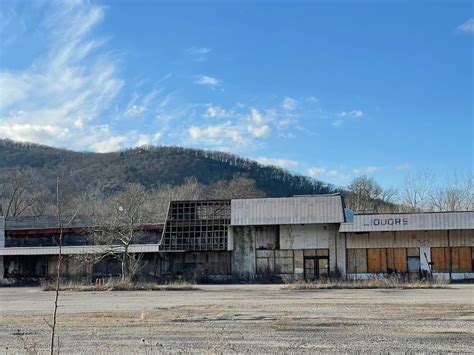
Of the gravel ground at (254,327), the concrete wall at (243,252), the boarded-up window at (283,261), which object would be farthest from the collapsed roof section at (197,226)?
the gravel ground at (254,327)

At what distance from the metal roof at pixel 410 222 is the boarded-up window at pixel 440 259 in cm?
227

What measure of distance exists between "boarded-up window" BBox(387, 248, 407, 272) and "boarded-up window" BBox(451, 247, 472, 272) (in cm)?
365

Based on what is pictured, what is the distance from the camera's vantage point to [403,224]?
1850 inches

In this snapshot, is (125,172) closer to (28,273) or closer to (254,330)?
(28,273)

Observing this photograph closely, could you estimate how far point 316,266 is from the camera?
164ft

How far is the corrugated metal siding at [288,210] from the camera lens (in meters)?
49.1

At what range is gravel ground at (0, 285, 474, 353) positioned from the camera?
43.2 feet

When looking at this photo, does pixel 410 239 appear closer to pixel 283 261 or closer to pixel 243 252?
pixel 283 261

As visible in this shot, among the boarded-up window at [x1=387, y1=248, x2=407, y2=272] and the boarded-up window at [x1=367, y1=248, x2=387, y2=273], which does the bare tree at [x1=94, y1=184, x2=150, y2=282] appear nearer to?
the boarded-up window at [x1=367, y1=248, x2=387, y2=273]

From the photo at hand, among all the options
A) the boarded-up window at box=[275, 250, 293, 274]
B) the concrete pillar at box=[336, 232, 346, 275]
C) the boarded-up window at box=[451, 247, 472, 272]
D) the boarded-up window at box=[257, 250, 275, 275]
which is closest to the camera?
the boarded-up window at box=[451, 247, 472, 272]

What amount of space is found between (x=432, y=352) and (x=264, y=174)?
118942 mm

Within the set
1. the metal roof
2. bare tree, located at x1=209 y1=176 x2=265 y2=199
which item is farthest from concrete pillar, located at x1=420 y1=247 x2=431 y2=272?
bare tree, located at x1=209 y1=176 x2=265 y2=199

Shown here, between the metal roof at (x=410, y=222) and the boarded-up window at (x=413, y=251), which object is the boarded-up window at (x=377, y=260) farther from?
the metal roof at (x=410, y=222)

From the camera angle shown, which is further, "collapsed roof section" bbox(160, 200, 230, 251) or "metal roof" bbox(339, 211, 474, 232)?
"collapsed roof section" bbox(160, 200, 230, 251)
